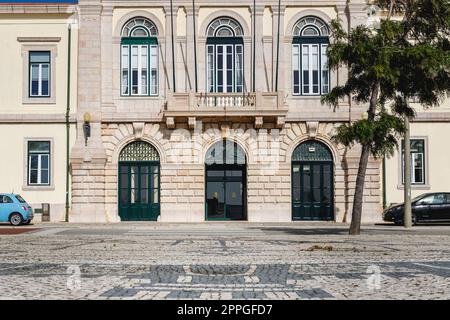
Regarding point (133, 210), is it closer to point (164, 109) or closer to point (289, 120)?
point (164, 109)

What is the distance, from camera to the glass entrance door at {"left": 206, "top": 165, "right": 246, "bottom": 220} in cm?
3638

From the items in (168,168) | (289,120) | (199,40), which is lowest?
(168,168)

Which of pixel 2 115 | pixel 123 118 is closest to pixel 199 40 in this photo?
pixel 123 118

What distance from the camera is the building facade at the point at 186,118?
35.8 metres

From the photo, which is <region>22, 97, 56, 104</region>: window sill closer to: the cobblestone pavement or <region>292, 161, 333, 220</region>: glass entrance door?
<region>292, 161, 333, 220</region>: glass entrance door

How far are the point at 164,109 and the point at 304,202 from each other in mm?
7932

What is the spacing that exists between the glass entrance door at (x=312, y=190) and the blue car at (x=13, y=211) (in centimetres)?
1231

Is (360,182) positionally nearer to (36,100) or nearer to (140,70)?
(140,70)

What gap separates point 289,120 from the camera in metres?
35.9

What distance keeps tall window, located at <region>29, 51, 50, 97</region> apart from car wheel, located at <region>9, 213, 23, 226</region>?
247 inches

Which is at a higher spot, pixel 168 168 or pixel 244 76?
pixel 244 76

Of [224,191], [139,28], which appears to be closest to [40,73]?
[139,28]

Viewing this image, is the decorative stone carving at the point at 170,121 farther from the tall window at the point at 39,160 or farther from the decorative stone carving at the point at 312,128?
the decorative stone carving at the point at 312,128

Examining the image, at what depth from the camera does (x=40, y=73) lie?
36.4 m
